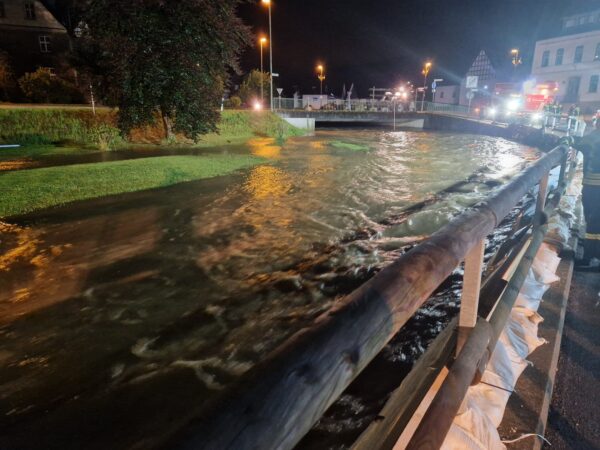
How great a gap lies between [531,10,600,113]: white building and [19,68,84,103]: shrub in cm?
4400

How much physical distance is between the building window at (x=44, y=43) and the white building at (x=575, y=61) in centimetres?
5081

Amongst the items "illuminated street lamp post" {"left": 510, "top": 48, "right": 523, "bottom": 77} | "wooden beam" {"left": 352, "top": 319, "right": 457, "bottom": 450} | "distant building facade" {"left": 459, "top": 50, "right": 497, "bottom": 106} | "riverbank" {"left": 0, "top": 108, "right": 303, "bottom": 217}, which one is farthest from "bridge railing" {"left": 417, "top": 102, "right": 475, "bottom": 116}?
"wooden beam" {"left": 352, "top": 319, "right": 457, "bottom": 450}

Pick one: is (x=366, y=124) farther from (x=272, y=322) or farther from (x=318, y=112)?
(x=272, y=322)

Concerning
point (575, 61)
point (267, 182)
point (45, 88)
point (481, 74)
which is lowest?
point (267, 182)

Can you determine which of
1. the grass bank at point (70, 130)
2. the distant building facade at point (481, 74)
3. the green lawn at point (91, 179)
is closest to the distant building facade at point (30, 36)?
the grass bank at point (70, 130)

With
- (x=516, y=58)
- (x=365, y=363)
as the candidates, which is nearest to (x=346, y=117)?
(x=516, y=58)

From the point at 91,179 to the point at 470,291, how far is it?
11.9 m

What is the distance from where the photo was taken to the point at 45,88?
27438 mm

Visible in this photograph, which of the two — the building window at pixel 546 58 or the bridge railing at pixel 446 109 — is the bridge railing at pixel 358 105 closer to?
the bridge railing at pixel 446 109

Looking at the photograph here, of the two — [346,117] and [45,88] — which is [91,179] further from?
[346,117]

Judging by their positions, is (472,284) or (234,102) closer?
(472,284)

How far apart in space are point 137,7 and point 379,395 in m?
16.5

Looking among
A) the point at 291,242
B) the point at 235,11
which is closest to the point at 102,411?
the point at 291,242

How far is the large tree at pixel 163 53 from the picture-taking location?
15023mm
